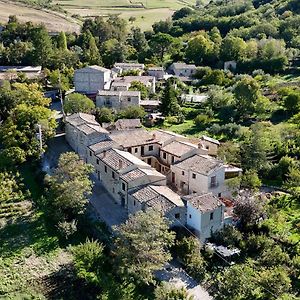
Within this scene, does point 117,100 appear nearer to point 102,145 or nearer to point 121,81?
point 121,81

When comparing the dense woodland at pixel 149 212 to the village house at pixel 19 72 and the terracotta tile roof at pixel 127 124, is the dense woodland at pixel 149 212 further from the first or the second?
the terracotta tile roof at pixel 127 124

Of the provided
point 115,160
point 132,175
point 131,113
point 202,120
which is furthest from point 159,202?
point 202,120

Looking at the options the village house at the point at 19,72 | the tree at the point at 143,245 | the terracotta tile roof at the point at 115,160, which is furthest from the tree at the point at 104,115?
the tree at the point at 143,245

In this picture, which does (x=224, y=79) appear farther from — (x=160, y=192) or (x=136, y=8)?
(x=136, y=8)

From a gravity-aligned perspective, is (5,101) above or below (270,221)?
above

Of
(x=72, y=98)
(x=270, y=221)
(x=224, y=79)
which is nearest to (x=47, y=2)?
(x=224, y=79)

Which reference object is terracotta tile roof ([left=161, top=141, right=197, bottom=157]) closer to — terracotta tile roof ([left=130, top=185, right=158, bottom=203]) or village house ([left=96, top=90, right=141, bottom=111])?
terracotta tile roof ([left=130, top=185, right=158, bottom=203])
